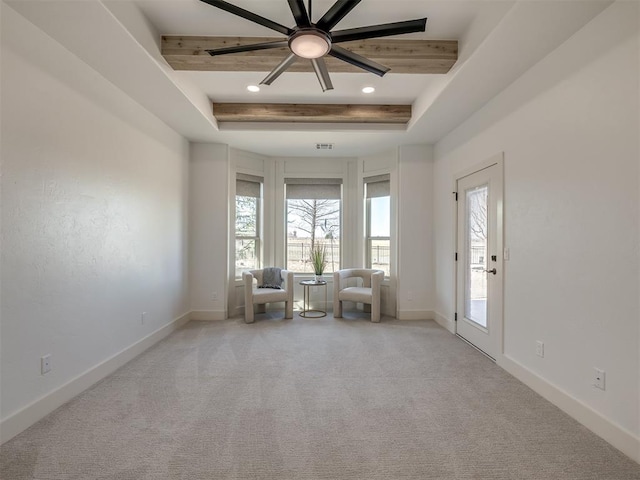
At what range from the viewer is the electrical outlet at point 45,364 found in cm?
230

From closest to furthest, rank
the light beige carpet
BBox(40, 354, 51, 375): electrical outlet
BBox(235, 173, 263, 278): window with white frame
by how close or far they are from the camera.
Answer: the light beige carpet → BBox(40, 354, 51, 375): electrical outlet → BBox(235, 173, 263, 278): window with white frame

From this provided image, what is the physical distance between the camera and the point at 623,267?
1948 mm

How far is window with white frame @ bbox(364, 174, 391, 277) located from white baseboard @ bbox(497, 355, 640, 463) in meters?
2.66

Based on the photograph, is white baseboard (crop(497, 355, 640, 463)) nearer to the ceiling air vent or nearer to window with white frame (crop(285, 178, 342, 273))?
window with white frame (crop(285, 178, 342, 273))

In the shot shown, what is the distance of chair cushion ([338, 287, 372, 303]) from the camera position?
4.92 metres

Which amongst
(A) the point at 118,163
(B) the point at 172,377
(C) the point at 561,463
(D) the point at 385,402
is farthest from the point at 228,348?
(C) the point at 561,463

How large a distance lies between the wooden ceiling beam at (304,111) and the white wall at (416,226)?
95 centimetres

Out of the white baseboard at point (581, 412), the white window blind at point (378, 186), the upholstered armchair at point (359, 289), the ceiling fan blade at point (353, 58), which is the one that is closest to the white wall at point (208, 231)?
the upholstered armchair at point (359, 289)

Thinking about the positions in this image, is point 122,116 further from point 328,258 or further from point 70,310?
point 328,258

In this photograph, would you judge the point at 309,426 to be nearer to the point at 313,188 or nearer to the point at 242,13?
the point at 242,13

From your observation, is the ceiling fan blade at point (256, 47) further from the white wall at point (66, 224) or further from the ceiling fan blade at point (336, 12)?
the white wall at point (66, 224)

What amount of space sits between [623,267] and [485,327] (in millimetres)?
1753

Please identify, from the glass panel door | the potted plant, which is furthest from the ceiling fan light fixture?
the potted plant

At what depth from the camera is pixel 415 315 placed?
4980mm
